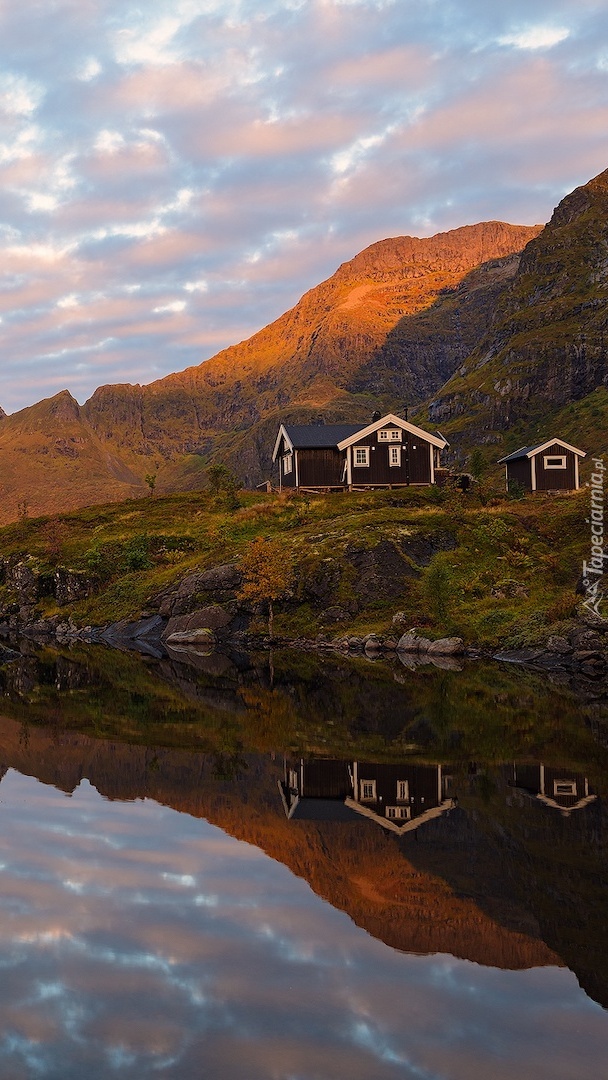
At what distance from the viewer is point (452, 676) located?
4309 centimetres

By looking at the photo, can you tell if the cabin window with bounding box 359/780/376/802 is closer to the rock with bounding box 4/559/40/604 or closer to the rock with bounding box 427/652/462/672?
the rock with bounding box 427/652/462/672

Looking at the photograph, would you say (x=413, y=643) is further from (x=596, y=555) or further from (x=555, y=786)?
(x=555, y=786)

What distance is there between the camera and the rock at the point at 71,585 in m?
85.1

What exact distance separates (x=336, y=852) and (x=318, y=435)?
77104mm

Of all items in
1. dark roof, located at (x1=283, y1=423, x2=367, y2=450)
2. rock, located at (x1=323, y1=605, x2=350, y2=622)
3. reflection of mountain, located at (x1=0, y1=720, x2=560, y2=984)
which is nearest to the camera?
reflection of mountain, located at (x1=0, y1=720, x2=560, y2=984)

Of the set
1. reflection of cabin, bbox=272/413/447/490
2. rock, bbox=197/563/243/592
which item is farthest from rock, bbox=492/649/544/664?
reflection of cabin, bbox=272/413/447/490

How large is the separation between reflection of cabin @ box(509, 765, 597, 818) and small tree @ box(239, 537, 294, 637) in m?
43.3

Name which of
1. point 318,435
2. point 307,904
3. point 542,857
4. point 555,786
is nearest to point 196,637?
point 318,435

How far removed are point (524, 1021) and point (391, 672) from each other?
36.0m

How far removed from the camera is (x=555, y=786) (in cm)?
2017

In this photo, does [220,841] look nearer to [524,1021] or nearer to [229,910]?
[229,910]

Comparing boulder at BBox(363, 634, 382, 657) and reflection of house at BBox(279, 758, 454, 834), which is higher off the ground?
reflection of house at BBox(279, 758, 454, 834)

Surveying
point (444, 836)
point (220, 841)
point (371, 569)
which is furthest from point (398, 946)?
point (371, 569)

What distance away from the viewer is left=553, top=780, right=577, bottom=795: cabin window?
19625 mm
